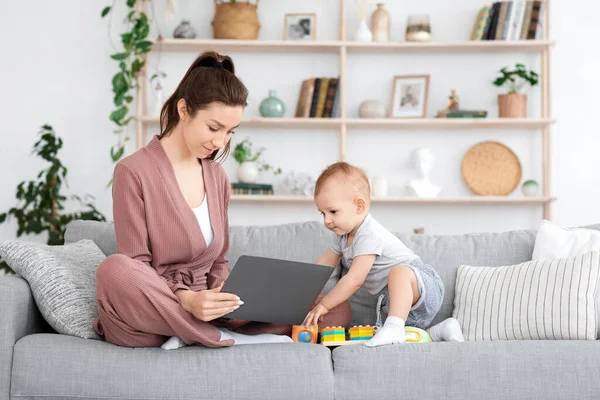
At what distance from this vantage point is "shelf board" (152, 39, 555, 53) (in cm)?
425

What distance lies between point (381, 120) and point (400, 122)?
111 mm

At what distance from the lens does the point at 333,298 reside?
2.34m

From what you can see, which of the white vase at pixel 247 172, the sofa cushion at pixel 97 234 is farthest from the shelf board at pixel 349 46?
the sofa cushion at pixel 97 234

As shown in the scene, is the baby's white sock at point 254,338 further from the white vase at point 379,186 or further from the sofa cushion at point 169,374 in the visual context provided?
the white vase at point 379,186

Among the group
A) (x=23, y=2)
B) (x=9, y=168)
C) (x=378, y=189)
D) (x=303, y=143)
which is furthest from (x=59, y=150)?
(x=378, y=189)

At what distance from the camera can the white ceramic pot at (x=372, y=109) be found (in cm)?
432

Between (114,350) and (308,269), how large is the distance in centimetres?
54

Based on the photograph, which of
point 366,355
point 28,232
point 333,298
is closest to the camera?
point 366,355

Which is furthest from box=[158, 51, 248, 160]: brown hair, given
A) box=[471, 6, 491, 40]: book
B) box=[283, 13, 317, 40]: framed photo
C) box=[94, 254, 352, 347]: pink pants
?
box=[471, 6, 491, 40]: book

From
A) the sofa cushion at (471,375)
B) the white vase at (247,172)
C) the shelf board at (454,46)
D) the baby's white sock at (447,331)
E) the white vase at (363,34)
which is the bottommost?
the sofa cushion at (471,375)

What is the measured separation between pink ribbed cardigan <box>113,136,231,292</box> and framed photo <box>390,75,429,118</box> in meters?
2.28

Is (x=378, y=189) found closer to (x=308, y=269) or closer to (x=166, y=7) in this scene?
(x=166, y=7)

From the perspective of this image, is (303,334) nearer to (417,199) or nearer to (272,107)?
(417,199)

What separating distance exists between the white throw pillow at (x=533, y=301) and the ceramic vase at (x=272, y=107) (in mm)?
2073
